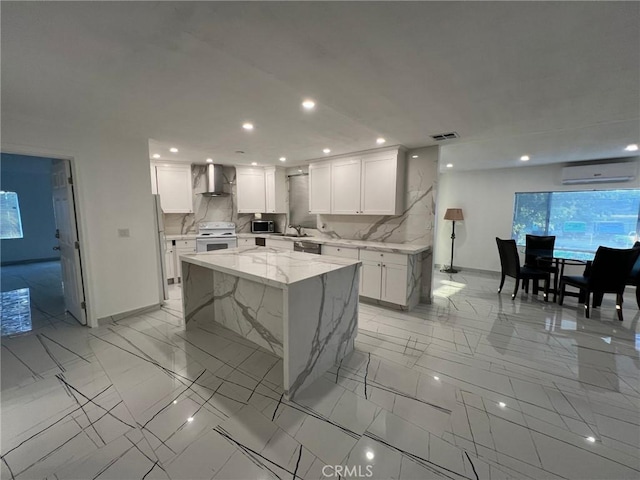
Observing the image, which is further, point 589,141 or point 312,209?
point 312,209

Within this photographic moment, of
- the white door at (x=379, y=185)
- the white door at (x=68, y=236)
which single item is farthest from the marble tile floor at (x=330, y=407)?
the white door at (x=379, y=185)

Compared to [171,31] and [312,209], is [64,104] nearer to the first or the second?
[171,31]

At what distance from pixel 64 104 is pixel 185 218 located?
3.32m

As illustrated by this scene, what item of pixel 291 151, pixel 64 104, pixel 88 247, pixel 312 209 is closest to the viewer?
pixel 64 104

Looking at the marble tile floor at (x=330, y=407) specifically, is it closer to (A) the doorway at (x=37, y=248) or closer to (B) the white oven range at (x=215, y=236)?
(A) the doorway at (x=37, y=248)

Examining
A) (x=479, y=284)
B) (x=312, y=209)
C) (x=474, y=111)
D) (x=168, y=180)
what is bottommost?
(x=479, y=284)

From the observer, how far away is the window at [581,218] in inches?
193

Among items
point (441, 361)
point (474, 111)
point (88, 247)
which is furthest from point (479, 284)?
point (88, 247)

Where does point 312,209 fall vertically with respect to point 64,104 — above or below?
below

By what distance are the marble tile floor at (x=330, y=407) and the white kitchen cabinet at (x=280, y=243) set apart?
2.33 meters

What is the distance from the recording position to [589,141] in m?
3.71

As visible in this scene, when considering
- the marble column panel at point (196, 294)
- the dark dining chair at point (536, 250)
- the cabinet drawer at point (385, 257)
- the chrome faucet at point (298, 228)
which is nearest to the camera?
the marble column panel at point (196, 294)

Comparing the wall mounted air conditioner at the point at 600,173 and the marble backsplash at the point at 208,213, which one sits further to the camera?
the marble backsplash at the point at 208,213

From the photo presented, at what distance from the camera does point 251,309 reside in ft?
9.16
